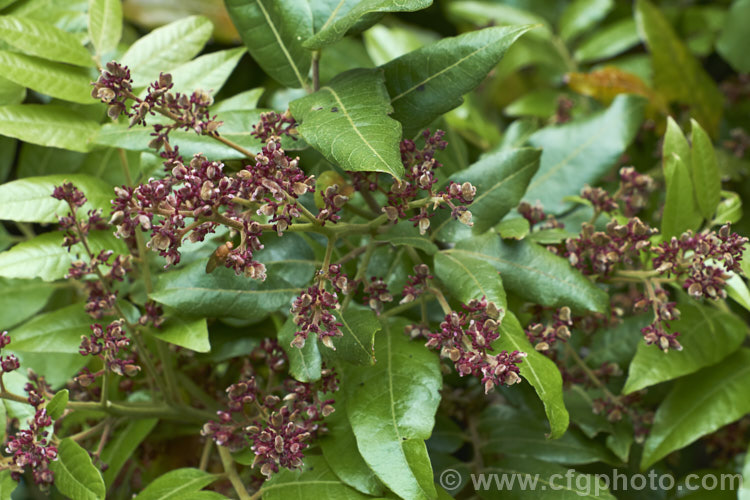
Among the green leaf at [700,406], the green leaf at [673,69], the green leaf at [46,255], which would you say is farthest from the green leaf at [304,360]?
the green leaf at [673,69]

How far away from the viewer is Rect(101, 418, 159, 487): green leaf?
1100 mm

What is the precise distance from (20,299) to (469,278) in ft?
2.65

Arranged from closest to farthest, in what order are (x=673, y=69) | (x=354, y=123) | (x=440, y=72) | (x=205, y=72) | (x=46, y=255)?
(x=354, y=123) < (x=440, y=72) < (x=46, y=255) < (x=205, y=72) < (x=673, y=69)

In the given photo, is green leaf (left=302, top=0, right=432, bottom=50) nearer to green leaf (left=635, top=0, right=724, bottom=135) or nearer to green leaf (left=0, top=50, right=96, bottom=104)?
green leaf (left=0, top=50, right=96, bottom=104)

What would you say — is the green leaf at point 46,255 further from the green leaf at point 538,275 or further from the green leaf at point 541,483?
the green leaf at point 541,483

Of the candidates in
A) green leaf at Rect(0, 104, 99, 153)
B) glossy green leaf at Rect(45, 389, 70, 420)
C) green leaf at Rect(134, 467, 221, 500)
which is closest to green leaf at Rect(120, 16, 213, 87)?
green leaf at Rect(0, 104, 99, 153)

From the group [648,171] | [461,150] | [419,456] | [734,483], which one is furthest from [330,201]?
[648,171]

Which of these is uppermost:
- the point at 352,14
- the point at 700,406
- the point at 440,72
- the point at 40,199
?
the point at 352,14

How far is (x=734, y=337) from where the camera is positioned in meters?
1.15

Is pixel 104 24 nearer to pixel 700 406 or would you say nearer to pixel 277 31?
pixel 277 31

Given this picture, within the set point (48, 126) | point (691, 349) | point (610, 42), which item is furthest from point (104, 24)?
point (610, 42)

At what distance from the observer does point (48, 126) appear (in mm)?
1130

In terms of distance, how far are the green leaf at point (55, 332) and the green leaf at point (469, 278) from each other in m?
0.57

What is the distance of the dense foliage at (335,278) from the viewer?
85cm
